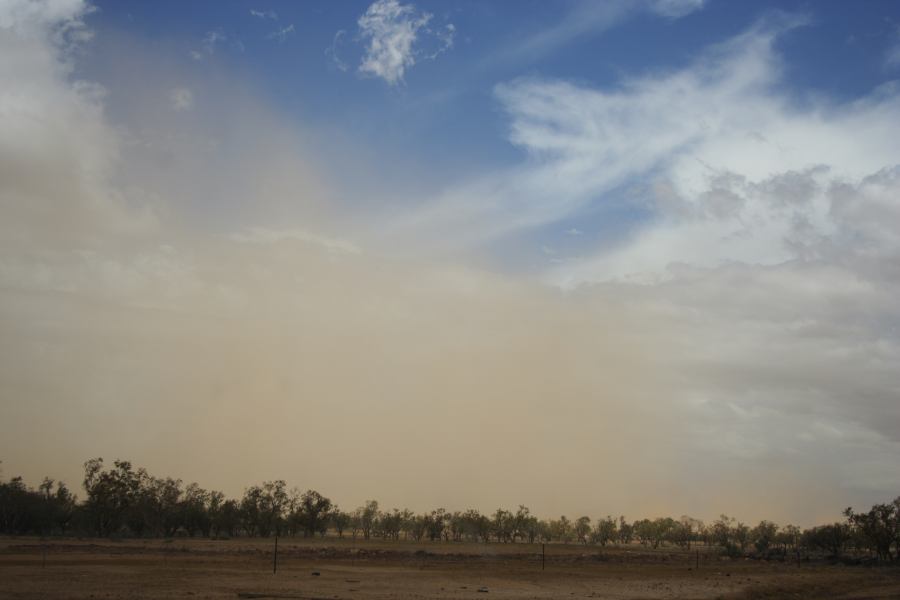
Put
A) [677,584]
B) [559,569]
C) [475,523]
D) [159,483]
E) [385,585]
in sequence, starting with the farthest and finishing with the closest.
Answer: [475,523] < [159,483] < [559,569] < [677,584] < [385,585]

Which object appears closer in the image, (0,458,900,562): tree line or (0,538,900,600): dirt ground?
(0,538,900,600): dirt ground

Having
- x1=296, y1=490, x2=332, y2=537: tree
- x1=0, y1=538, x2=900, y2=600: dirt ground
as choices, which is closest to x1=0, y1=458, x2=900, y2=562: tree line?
x1=296, y1=490, x2=332, y2=537: tree

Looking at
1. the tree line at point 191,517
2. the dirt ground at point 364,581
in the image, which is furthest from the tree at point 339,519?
the dirt ground at point 364,581

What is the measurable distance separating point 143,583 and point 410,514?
154081 millimetres

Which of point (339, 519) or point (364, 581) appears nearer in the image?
point (364, 581)

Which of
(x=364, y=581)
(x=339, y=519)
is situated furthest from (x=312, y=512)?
(x=364, y=581)

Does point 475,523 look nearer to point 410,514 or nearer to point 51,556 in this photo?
point 410,514

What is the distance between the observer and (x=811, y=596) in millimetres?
43781

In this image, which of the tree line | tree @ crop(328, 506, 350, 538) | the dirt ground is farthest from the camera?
tree @ crop(328, 506, 350, 538)

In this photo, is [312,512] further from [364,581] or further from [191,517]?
[364,581]

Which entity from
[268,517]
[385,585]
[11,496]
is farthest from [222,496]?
[385,585]

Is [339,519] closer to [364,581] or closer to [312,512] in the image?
[312,512]

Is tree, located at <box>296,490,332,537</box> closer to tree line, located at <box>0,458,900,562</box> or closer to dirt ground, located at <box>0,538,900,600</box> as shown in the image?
tree line, located at <box>0,458,900,562</box>

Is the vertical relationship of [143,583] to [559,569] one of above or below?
above
